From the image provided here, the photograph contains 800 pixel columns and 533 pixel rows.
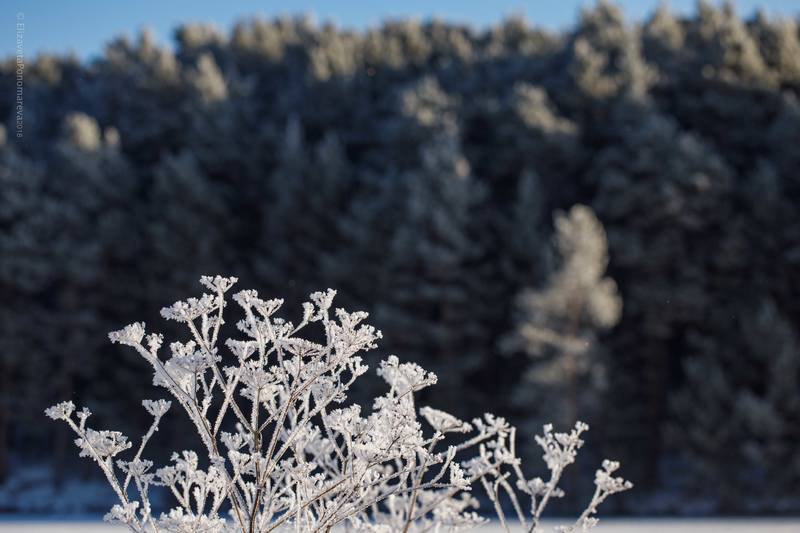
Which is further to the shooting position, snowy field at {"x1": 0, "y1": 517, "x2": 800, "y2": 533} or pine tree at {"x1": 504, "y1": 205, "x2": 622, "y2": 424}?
pine tree at {"x1": 504, "y1": 205, "x2": 622, "y2": 424}

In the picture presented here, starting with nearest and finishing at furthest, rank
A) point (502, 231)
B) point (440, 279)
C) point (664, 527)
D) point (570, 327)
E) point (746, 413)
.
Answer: point (664, 527) → point (746, 413) → point (570, 327) → point (440, 279) → point (502, 231)

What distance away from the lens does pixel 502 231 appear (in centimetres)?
1437

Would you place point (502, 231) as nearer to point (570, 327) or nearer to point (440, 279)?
point (440, 279)

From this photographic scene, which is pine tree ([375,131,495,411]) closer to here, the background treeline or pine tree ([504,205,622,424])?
the background treeline

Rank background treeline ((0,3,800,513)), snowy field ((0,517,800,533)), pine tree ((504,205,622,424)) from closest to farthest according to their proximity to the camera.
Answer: snowy field ((0,517,800,533)) < pine tree ((504,205,622,424)) < background treeline ((0,3,800,513))

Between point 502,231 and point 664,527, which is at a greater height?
point 502,231

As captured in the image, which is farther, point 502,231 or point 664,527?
point 502,231

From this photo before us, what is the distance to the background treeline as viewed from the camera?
38.4 feet

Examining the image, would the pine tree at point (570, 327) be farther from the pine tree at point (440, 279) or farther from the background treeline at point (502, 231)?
the pine tree at point (440, 279)

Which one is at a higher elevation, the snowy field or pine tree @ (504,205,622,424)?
pine tree @ (504,205,622,424)

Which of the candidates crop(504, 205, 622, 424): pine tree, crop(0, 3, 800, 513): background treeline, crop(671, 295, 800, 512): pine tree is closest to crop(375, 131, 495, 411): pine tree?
crop(0, 3, 800, 513): background treeline

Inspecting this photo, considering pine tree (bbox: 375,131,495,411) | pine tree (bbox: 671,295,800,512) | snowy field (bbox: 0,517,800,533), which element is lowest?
snowy field (bbox: 0,517,800,533)

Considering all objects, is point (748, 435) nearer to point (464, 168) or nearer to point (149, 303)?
point (464, 168)

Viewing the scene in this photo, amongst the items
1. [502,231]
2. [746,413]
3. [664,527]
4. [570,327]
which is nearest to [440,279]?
[502,231]
